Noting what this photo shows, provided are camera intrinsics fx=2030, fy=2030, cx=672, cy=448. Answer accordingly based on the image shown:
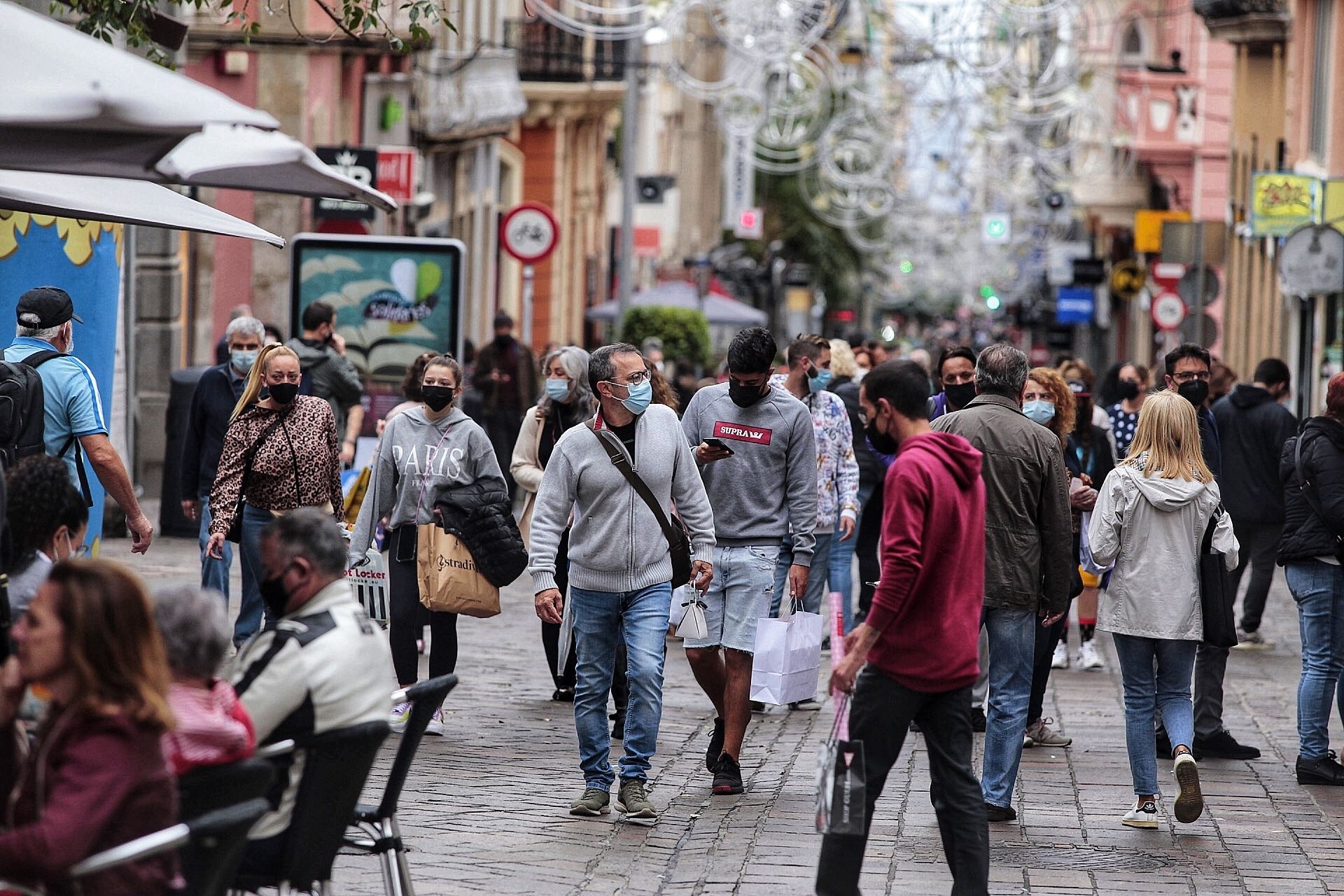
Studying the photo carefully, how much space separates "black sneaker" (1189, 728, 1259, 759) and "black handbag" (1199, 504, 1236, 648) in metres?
1.70

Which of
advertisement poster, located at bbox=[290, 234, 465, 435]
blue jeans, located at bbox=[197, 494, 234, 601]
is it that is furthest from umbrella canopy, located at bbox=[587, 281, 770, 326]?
blue jeans, located at bbox=[197, 494, 234, 601]

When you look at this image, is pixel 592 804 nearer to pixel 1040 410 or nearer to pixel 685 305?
pixel 1040 410

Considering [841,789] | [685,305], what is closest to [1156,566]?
[841,789]

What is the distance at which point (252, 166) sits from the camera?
6.11 m

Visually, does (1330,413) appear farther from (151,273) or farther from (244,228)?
(151,273)

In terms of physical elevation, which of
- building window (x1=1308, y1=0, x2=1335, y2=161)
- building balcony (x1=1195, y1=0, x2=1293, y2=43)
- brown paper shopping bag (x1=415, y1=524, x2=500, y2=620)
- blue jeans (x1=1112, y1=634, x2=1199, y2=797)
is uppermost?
building balcony (x1=1195, y1=0, x2=1293, y2=43)

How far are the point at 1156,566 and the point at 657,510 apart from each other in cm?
202

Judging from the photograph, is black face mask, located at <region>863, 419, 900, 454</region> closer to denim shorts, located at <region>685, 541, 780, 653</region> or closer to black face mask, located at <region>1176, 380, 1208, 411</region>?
denim shorts, located at <region>685, 541, 780, 653</region>

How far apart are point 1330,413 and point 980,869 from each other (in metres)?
3.96

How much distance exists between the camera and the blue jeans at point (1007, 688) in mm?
7938

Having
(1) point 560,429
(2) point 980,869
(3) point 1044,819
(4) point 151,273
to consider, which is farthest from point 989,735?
(4) point 151,273

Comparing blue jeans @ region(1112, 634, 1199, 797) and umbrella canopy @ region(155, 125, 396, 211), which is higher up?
umbrella canopy @ region(155, 125, 396, 211)

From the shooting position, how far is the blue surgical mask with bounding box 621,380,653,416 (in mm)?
7949

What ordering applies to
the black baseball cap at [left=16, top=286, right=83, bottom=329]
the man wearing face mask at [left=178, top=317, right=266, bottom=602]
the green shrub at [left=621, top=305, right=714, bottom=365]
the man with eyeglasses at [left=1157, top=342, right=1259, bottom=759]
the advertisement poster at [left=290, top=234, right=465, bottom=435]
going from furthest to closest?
the green shrub at [left=621, top=305, right=714, bottom=365]
the advertisement poster at [left=290, top=234, right=465, bottom=435]
the man wearing face mask at [left=178, top=317, right=266, bottom=602]
the man with eyeglasses at [left=1157, top=342, right=1259, bottom=759]
the black baseball cap at [left=16, top=286, right=83, bottom=329]
